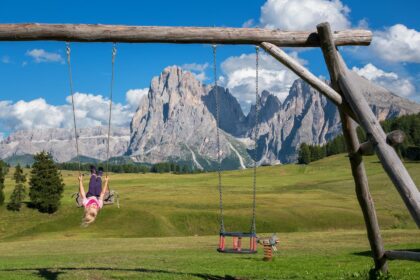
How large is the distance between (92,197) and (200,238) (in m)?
26.9

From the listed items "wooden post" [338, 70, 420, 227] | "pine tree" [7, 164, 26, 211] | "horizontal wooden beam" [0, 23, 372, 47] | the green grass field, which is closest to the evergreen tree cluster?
the green grass field

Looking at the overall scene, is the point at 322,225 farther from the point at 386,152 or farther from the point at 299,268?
the point at 386,152

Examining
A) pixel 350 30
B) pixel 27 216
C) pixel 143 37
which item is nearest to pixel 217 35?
pixel 143 37

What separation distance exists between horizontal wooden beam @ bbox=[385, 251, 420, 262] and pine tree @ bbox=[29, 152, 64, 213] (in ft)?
205

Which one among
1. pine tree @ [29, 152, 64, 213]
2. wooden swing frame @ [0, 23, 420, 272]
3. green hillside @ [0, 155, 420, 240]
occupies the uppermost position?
wooden swing frame @ [0, 23, 420, 272]

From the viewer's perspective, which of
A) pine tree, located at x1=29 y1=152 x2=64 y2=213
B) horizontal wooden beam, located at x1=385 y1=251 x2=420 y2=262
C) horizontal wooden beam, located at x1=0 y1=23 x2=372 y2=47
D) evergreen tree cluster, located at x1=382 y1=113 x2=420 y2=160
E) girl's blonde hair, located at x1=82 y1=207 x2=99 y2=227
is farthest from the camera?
evergreen tree cluster, located at x1=382 y1=113 x2=420 y2=160

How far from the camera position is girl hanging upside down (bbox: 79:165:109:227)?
623 inches

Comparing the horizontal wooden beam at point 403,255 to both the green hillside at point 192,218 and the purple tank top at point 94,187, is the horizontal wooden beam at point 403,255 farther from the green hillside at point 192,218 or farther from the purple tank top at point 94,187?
the green hillside at point 192,218

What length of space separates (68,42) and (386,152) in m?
8.27

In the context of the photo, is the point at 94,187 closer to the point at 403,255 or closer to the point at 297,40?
the point at 297,40

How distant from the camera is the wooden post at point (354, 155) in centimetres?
1244

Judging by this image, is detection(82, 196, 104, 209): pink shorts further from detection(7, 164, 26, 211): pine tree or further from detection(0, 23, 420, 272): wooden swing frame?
detection(7, 164, 26, 211): pine tree

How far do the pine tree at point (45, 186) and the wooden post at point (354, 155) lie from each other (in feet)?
203

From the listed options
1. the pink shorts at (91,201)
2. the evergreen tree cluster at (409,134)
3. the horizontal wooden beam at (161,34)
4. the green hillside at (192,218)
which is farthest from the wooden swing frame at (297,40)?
the evergreen tree cluster at (409,134)
